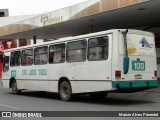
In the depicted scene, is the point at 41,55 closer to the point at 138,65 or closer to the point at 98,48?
the point at 98,48

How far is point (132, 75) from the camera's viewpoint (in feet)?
47.9

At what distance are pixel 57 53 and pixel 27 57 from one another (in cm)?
323

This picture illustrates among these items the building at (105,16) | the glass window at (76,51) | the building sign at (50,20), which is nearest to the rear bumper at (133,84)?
the glass window at (76,51)

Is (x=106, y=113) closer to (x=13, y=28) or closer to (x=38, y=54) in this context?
(x=38, y=54)

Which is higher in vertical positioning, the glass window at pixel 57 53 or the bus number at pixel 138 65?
the glass window at pixel 57 53

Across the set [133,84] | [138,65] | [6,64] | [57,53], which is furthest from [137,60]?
[6,64]

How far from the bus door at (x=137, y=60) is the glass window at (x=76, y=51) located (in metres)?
2.06

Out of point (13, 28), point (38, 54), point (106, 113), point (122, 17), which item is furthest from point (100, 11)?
point (13, 28)

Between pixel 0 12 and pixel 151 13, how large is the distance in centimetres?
6294

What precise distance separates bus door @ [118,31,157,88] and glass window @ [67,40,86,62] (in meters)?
2.06

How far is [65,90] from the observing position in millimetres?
16953

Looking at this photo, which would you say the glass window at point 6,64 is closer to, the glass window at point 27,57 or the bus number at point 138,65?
the glass window at point 27,57

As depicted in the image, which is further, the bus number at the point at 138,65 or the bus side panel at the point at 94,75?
the bus number at the point at 138,65

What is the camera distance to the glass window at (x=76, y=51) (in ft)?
52.1
